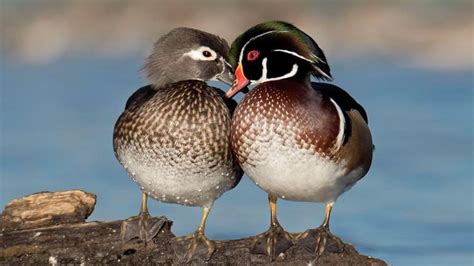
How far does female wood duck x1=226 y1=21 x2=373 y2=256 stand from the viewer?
546 centimetres

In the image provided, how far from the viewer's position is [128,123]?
579 cm

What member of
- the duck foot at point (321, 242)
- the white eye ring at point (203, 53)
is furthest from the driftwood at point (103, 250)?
the white eye ring at point (203, 53)

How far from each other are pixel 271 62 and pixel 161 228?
0.83m

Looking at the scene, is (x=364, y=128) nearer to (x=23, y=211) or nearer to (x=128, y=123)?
(x=128, y=123)

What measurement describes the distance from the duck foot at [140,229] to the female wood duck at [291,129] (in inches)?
16.9

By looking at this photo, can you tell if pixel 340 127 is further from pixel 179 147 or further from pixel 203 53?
pixel 203 53

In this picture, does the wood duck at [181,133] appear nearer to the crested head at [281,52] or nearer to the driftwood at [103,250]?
the driftwood at [103,250]

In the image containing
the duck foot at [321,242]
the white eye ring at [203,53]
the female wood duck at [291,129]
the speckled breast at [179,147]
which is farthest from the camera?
the white eye ring at [203,53]

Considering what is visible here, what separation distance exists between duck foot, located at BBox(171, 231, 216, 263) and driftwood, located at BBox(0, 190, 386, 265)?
22 mm

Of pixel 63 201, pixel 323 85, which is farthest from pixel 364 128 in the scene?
pixel 63 201

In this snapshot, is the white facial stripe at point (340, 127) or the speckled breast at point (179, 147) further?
the speckled breast at point (179, 147)

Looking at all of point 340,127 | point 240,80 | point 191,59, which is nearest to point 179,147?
point 240,80

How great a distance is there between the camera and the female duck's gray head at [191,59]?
5957mm

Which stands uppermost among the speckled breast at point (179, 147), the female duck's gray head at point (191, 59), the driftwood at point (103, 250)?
the female duck's gray head at point (191, 59)
